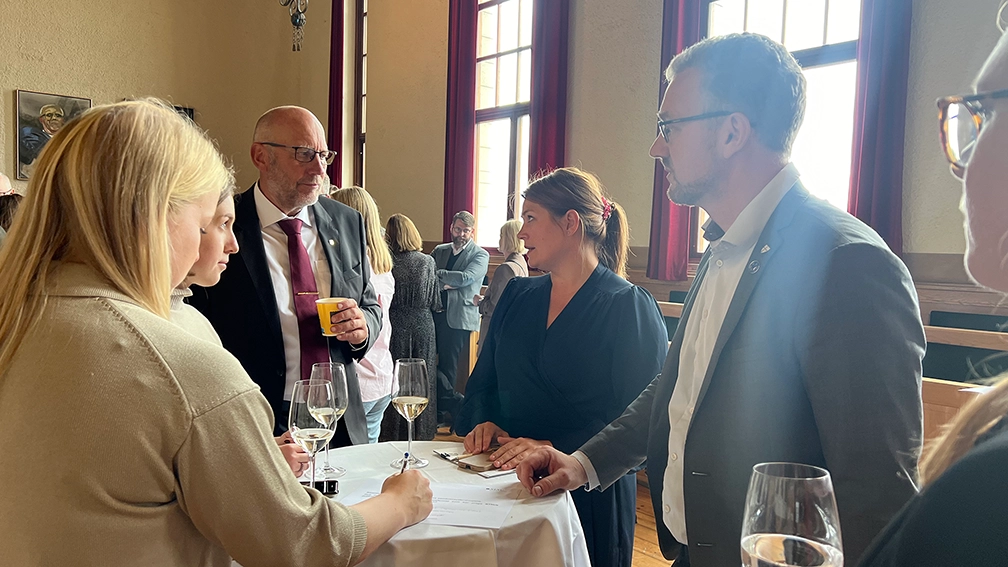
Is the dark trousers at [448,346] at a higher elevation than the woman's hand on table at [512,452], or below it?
below

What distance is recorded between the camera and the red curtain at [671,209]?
500cm

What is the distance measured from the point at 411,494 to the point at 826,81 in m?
4.25

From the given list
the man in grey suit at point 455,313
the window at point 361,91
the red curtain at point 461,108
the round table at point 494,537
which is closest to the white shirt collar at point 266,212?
the round table at point 494,537

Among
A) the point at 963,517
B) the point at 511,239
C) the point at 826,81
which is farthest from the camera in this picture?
the point at 511,239

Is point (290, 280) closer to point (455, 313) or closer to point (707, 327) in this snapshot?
point (707, 327)

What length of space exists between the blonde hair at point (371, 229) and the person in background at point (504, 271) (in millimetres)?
1462

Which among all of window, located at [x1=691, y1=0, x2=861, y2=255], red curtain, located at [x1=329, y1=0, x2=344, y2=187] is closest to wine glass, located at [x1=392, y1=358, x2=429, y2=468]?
window, located at [x1=691, y1=0, x2=861, y2=255]

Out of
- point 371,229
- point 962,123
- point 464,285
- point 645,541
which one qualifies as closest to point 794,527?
point 962,123

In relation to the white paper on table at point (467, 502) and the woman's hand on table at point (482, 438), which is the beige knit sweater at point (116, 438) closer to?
the white paper on table at point (467, 502)

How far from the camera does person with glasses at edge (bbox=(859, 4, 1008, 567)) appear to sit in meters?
→ 0.43

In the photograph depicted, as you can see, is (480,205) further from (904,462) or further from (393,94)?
(904,462)

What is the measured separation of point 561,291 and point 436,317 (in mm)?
3883

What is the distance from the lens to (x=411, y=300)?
4.97 m

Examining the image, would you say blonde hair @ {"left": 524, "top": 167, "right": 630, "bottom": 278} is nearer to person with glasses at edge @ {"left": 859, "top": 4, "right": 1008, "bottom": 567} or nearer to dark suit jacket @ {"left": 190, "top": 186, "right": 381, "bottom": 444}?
dark suit jacket @ {"left": 190, "top": 186, "right": 381, "bottom": 444}
